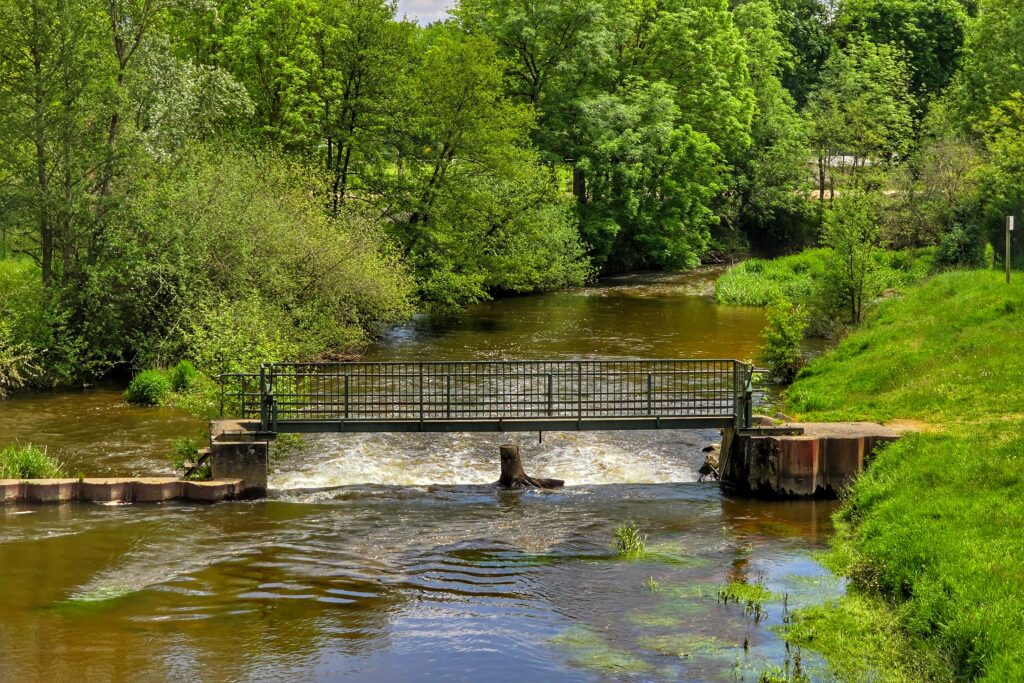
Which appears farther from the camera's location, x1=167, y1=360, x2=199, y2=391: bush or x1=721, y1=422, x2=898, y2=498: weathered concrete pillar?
x1=167, y1=360, x2=199, y2=391: bush

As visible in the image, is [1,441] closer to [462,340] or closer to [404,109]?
[462,340]

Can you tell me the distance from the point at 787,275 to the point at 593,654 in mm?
38894

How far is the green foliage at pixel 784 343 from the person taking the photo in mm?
29016

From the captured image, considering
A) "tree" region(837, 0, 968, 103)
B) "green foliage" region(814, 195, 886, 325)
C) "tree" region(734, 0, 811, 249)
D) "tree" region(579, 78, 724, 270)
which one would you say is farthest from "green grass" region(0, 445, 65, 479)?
"tree" region(837, 0, 968, 103)

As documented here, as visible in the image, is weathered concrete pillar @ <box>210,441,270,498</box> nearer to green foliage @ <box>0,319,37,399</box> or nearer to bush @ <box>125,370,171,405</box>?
bush @ <box>125,370,171,405</box>

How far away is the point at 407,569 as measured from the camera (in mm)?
16094

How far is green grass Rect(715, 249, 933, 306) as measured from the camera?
4241 centimetres

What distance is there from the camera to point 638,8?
59281mm

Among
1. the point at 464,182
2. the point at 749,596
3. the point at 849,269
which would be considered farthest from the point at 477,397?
the point at 464,182

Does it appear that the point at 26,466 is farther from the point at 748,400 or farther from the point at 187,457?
the point at 748,400

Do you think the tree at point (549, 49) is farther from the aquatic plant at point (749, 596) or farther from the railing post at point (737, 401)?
the aquatic plant at point (749, 596)

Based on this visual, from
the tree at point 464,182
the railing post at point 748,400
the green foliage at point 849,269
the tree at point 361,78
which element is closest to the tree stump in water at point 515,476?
the railing post at point 748,400

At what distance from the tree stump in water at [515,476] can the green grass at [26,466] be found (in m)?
7.89

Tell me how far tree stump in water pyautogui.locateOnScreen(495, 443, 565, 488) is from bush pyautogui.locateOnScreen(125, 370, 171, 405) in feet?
33.9
